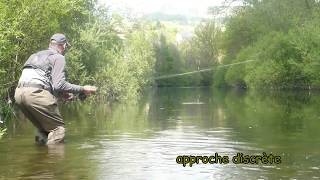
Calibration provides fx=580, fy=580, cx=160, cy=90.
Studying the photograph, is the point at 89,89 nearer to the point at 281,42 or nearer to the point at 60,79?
the point at 60,79

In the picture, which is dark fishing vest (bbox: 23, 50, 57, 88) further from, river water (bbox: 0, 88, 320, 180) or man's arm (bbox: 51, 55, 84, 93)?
river water (bbox: 0, 88, 320, 180)

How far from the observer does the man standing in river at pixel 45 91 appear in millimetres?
10555

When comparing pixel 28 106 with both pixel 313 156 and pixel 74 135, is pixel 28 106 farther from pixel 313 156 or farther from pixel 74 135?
pixel 313 156

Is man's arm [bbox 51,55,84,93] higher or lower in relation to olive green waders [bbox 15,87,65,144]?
higher

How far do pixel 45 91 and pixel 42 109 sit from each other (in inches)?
14.0

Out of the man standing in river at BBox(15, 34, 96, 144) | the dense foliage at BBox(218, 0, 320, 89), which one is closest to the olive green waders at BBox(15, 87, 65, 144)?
the man standing in river at BBox(15, 34, 96, 144)

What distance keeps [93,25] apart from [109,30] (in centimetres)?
362

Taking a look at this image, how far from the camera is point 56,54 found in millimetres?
10883

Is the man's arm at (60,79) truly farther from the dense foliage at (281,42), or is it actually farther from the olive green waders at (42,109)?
the dense foliage at (281,42)

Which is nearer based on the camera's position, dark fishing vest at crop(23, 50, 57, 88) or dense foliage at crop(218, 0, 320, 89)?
dark fishing vest at crop(23, 50, 57, 88)

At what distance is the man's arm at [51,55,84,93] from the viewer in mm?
10500

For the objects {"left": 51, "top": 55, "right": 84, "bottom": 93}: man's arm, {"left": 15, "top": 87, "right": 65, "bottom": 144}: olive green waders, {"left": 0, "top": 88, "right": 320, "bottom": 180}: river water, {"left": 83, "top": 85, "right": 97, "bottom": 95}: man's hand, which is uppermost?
{"left": 51, "top": 55, "right": 84, "bottom": 93}: man's arm

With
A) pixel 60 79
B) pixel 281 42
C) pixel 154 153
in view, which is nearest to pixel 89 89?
pixel 60 79

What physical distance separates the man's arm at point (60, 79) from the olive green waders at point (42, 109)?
0.30 m
